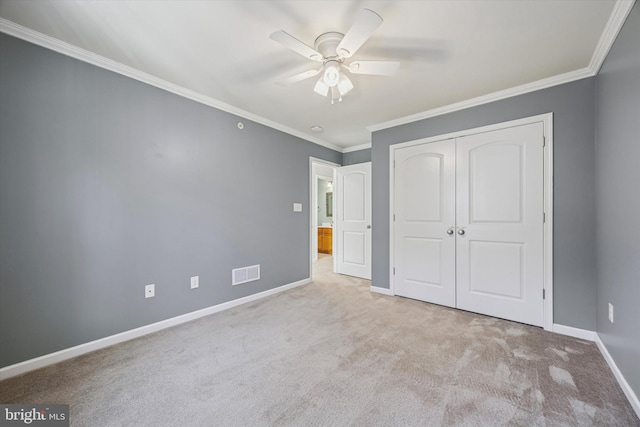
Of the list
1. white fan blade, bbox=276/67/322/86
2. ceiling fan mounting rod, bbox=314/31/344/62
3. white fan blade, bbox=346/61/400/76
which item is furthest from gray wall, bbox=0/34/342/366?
white fan blade, bbox=346/61/400/76

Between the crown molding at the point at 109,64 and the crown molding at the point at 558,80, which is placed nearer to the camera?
the crown molding at the point at 558,80

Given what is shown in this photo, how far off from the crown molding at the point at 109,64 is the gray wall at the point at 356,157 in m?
1.92

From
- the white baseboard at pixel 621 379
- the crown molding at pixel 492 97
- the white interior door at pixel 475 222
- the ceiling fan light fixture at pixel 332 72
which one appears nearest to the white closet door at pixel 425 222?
the white interior door at pixel 475 222

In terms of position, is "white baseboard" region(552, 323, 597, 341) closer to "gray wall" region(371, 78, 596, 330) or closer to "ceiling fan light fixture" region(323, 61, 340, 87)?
"gray wall" region(371, 78, 596, 330)

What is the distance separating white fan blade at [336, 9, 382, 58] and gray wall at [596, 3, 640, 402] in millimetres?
1490

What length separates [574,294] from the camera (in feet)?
7.53

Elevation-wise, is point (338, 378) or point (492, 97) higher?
point (492, 97)

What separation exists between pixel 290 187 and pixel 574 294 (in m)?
3.34

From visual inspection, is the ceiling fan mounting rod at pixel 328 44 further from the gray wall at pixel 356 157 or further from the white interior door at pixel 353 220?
the gray wall at pixel 356 157

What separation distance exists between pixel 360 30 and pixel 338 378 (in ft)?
7.13

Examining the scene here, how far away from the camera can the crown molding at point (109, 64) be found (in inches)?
68.9

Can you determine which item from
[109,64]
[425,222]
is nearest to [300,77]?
[109,64]

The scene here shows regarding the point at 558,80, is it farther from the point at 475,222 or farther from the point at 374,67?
the point at 374,67

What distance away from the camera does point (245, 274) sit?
10.5 ft
